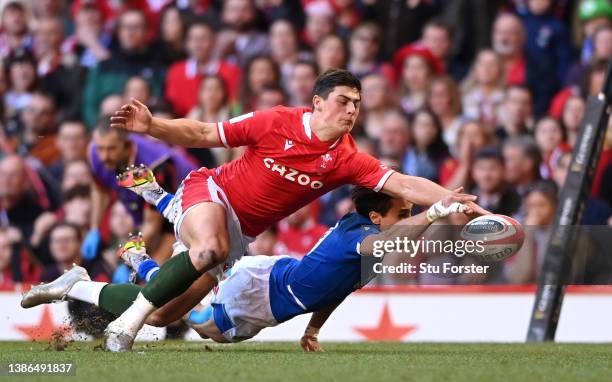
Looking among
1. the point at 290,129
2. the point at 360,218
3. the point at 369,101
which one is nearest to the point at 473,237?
the point at 360,218

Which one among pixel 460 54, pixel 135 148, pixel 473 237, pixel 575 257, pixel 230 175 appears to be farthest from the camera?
pixel 460 54

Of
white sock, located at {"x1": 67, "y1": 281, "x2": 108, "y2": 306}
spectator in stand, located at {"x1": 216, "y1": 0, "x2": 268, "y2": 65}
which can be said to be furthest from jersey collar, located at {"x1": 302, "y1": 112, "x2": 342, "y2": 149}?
spectator in stand, located at {"x1": 216, "y1": 0, "x2": 268, "y2": 65}

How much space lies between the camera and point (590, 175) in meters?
11.5

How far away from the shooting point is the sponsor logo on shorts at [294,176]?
9.10 meters

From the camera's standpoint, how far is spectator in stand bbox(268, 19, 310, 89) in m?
15.9

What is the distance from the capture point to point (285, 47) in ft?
52.2

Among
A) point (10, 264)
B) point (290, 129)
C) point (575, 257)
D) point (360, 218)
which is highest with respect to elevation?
point (290, 129)

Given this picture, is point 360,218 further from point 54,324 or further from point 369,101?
point 369,101

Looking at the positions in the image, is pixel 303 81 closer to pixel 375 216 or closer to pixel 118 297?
pixel 375 216

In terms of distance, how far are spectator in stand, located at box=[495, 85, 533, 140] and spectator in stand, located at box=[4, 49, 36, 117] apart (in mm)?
6307

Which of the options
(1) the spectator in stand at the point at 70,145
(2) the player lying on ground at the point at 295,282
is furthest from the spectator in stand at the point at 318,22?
(2) the player lying on ground at the point at 295,282

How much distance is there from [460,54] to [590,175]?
172 inches

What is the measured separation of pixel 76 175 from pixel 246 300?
665 cm

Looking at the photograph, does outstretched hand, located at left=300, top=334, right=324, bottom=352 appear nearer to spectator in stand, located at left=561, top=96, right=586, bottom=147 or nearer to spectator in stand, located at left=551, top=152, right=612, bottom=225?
spectator in stand, located at left=551, top=152, right=612, bottom=225
